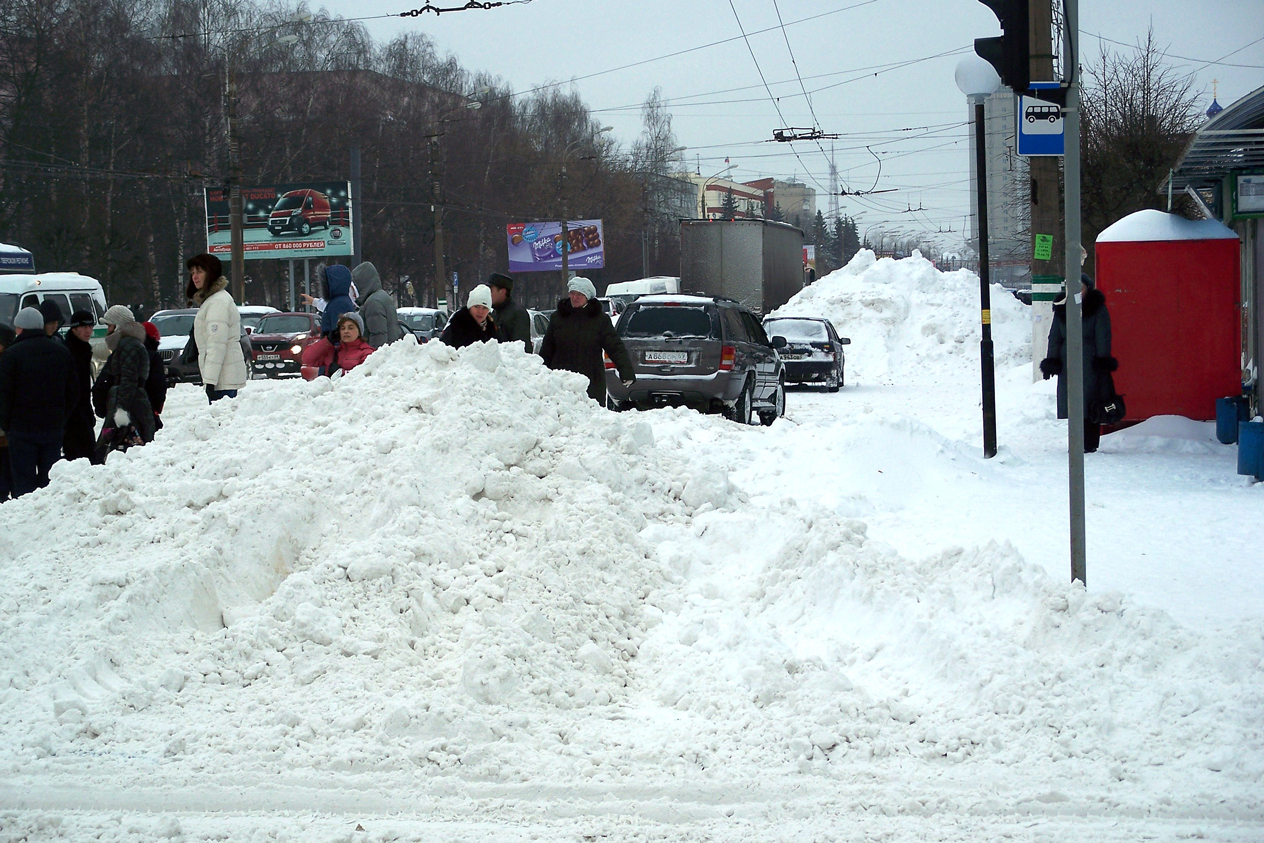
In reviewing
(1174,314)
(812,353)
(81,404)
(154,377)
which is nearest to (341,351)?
(154,377)

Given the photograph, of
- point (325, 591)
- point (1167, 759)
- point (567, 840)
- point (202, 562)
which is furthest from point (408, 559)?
point (1167, 759)

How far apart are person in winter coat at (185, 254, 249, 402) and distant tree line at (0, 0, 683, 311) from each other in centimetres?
1956

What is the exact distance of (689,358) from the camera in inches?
565

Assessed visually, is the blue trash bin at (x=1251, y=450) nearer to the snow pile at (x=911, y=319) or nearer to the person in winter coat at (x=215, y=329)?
the person in winter coat at (x=215, y=329)

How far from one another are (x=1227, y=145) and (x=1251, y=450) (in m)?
2.85

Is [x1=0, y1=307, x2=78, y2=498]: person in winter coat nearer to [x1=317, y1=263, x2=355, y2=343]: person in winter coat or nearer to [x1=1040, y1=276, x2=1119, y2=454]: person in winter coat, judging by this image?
[x1=317, y1=263, x2=355, y2=343]: person in winter coat

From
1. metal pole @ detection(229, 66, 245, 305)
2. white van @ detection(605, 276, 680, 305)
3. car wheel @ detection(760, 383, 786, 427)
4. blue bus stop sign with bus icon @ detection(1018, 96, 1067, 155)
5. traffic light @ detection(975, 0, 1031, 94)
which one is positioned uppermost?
metal pole @ detection(229, 66, 245, 305)

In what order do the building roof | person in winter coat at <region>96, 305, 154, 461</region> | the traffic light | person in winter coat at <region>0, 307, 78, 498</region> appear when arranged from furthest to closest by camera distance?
1. the building roof
2. person in winter coat at <region>96, 305, 154, 461</region>
3. person in winter coat at <region>0, 307, 78, 498</region>
4. the traffic light

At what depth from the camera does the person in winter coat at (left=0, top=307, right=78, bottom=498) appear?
8305 mm

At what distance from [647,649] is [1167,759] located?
2265 mm

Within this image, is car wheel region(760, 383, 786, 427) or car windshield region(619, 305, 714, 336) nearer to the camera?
car windshield region(619, 305, 714, 336)

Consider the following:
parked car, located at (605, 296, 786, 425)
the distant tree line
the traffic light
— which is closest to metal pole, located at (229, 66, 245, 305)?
the distant tree line

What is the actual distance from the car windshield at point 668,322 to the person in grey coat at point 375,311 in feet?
15.8

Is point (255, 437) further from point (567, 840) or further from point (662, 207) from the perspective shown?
point (662, 207)
